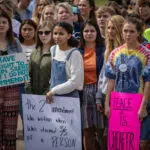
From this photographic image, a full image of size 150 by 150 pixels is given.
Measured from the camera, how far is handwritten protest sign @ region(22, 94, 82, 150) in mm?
5859

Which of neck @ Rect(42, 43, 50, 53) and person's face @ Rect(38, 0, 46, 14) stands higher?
person's face @ Rect(38, 0, 46, 14)

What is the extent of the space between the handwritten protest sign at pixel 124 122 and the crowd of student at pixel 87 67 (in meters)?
0.07

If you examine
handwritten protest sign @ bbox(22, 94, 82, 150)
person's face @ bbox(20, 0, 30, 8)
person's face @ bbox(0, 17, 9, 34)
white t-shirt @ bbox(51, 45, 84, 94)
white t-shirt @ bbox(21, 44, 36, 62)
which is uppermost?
person's face @ bbox(20, 0, 30, 8)

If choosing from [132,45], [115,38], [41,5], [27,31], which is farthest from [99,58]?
[41,5]

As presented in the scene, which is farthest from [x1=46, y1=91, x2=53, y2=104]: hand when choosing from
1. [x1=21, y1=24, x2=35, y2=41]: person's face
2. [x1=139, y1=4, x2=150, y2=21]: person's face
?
[x1=139, y1=4, x2=150, y2=21]: person's face

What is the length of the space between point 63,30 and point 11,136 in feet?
4.48

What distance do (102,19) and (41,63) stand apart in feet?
3.26

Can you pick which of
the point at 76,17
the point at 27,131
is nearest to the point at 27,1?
the point at 76,17

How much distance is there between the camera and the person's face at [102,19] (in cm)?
642

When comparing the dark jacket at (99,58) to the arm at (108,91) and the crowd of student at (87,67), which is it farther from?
the arm at (108,91)

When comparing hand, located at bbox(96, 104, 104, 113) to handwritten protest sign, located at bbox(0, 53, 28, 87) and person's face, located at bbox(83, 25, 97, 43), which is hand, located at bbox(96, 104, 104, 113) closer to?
person's face, located at bbox(83, 25, 97, 43)

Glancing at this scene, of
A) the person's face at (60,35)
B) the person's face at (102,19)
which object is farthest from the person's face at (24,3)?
the person's face at (60,35)

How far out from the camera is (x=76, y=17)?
25.4 ft

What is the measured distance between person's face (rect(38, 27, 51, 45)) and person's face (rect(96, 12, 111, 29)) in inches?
25.5
